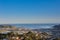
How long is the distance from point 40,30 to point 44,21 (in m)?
0.15

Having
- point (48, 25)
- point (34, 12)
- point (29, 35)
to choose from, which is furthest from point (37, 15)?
point (29, 35)

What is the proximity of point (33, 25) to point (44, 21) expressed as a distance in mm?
186

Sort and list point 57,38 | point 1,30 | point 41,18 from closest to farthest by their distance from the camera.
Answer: point 57,38
point 1,30
point 41,18

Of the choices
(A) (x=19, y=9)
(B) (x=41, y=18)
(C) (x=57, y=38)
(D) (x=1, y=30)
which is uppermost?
(A) (x=19, y=9)

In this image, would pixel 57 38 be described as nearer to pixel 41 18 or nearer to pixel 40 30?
pixel 40 30

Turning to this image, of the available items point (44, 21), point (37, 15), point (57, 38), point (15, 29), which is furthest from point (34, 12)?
point (57, 38)

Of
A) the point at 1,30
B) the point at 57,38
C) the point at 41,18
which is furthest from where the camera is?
the point at 41,18

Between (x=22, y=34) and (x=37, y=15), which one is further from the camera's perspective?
(x=37, y=15)

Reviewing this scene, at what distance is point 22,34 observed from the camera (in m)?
1.82

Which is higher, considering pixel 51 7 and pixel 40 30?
pixel 51 7

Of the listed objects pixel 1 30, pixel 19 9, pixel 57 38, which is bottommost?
pixel 57 38

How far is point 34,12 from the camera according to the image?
6.51 ft

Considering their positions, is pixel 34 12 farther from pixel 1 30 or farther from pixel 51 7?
pixel 1 30

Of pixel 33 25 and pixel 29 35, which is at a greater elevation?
pixel 33 25
